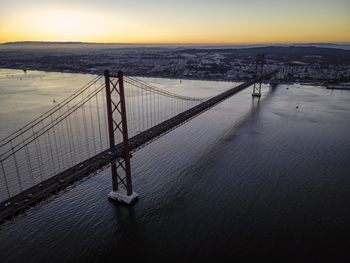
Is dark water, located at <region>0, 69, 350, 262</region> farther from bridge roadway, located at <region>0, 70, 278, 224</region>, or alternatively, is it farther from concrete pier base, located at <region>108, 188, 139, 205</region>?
bridge roadway, located at <region>0, 70, 278, 224</region>

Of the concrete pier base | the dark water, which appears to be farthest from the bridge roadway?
the concrete pier base

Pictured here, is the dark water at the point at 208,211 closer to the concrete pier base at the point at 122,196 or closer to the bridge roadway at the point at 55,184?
the concrete pier base at the point at 122,196

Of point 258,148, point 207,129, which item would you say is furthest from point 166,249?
point 207,129

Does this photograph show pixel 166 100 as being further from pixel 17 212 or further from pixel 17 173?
pixel 17 212

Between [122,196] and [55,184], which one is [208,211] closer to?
[122,196]

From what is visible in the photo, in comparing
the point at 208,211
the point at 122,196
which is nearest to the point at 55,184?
the point at 122,196
